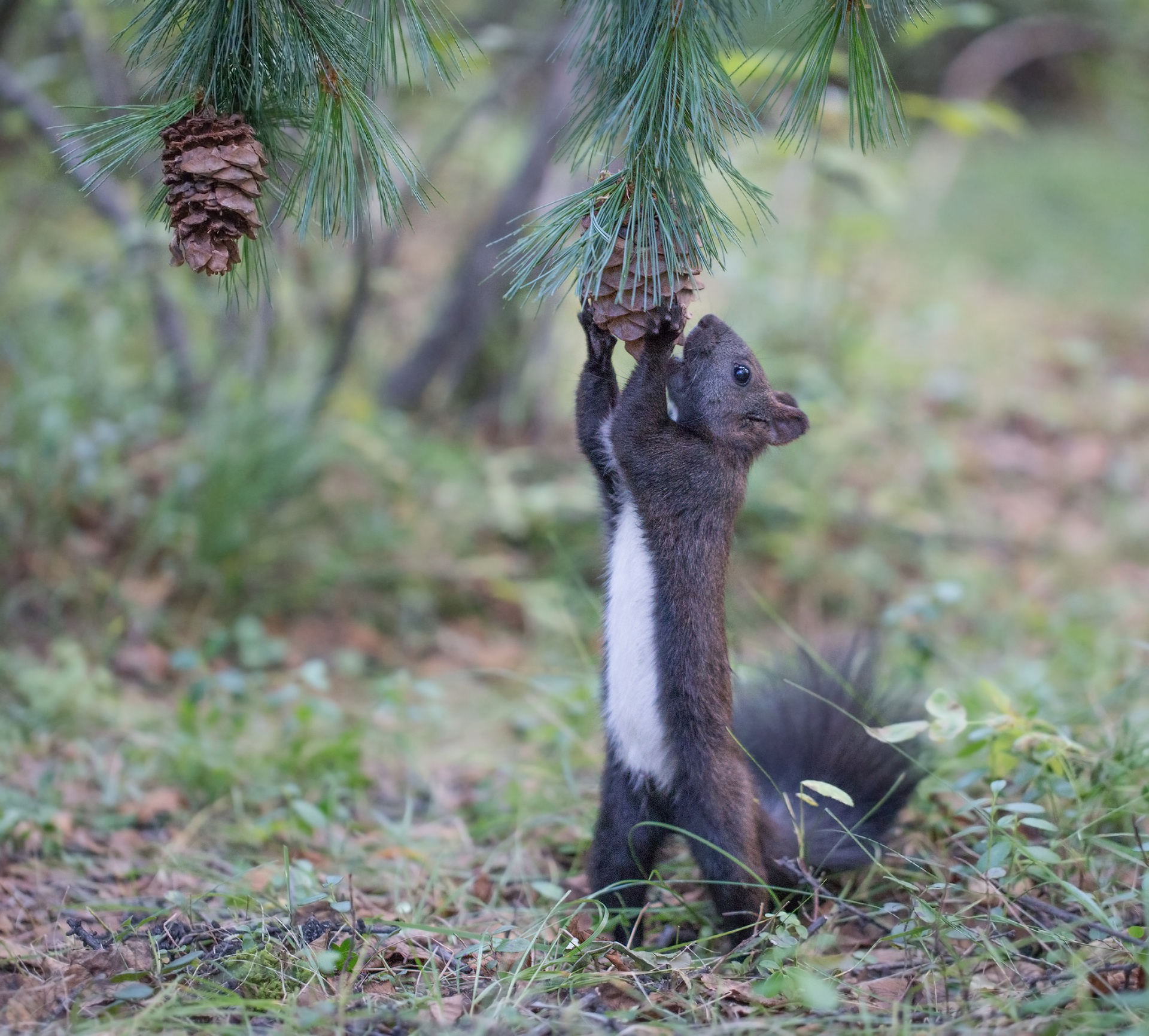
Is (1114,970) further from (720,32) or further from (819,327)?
(819,327)

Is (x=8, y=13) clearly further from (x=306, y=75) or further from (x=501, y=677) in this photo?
(x=501, y=677)

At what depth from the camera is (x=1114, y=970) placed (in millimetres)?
1912

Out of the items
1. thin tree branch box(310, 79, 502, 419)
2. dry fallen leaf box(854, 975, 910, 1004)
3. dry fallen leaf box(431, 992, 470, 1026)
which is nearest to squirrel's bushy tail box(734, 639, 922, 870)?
dry fallen leaf box(854, 975, 910, 1004)

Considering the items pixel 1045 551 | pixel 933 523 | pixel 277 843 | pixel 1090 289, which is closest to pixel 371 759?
pixel 277 843

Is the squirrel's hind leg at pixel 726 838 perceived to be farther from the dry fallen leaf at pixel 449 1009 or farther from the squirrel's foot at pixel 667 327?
the squirrel's foot at pixel 667 327

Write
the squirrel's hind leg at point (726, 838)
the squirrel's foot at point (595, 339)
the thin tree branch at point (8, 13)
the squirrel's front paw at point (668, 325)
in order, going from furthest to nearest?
1. the thin tree branch at point (8, 13)
2. the squirrel's foot at point (595, 339)
3. the squirrel's hind leg at point (726, 838)
4. the squirrel's front paw at point (668, 325)

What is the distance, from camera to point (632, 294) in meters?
2.10

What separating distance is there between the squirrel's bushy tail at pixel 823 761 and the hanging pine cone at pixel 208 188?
1.48m

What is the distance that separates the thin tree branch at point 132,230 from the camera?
4441 millimetres

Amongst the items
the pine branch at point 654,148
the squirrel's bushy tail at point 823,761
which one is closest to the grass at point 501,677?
the squirrel's bushy tail at point 823,761

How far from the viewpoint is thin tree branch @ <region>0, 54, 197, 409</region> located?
4441 mm

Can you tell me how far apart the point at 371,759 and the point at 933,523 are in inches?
126

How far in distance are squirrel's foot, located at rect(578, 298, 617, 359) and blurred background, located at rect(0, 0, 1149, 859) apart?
60 cm

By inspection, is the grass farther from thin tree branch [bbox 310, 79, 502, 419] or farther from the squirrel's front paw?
the squirrel's front paw
